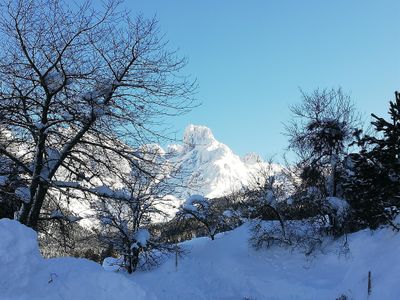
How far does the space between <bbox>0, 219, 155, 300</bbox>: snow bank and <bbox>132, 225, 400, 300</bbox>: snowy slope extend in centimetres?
841

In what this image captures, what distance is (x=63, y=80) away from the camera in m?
9.70

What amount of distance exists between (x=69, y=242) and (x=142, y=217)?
48.4 feet

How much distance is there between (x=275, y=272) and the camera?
919 inches

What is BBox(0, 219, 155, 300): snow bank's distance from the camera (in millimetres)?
4969

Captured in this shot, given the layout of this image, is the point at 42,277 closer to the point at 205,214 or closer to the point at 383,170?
the point at 383,170

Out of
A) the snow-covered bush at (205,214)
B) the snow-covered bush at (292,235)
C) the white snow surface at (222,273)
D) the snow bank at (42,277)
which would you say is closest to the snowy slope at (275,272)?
the white snow surface at (222,273)

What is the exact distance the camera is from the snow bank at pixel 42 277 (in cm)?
497

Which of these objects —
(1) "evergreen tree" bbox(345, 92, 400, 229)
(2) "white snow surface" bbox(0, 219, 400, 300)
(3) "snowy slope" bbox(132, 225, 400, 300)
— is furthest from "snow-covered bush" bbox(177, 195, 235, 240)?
(1) "evergreen tree" bbox(345, 92, 400, 229)

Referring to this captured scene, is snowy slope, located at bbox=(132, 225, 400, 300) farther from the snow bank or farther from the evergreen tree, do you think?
the snow bank

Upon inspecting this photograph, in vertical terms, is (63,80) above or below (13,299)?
above

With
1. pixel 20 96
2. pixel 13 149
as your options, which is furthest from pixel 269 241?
pixel 20 96

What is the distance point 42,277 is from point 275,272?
64.6 ft

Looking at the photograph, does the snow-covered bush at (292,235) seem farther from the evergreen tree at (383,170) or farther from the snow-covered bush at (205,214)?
the evergreen tree at (383,170)

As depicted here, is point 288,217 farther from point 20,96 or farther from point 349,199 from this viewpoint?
point 20,96
